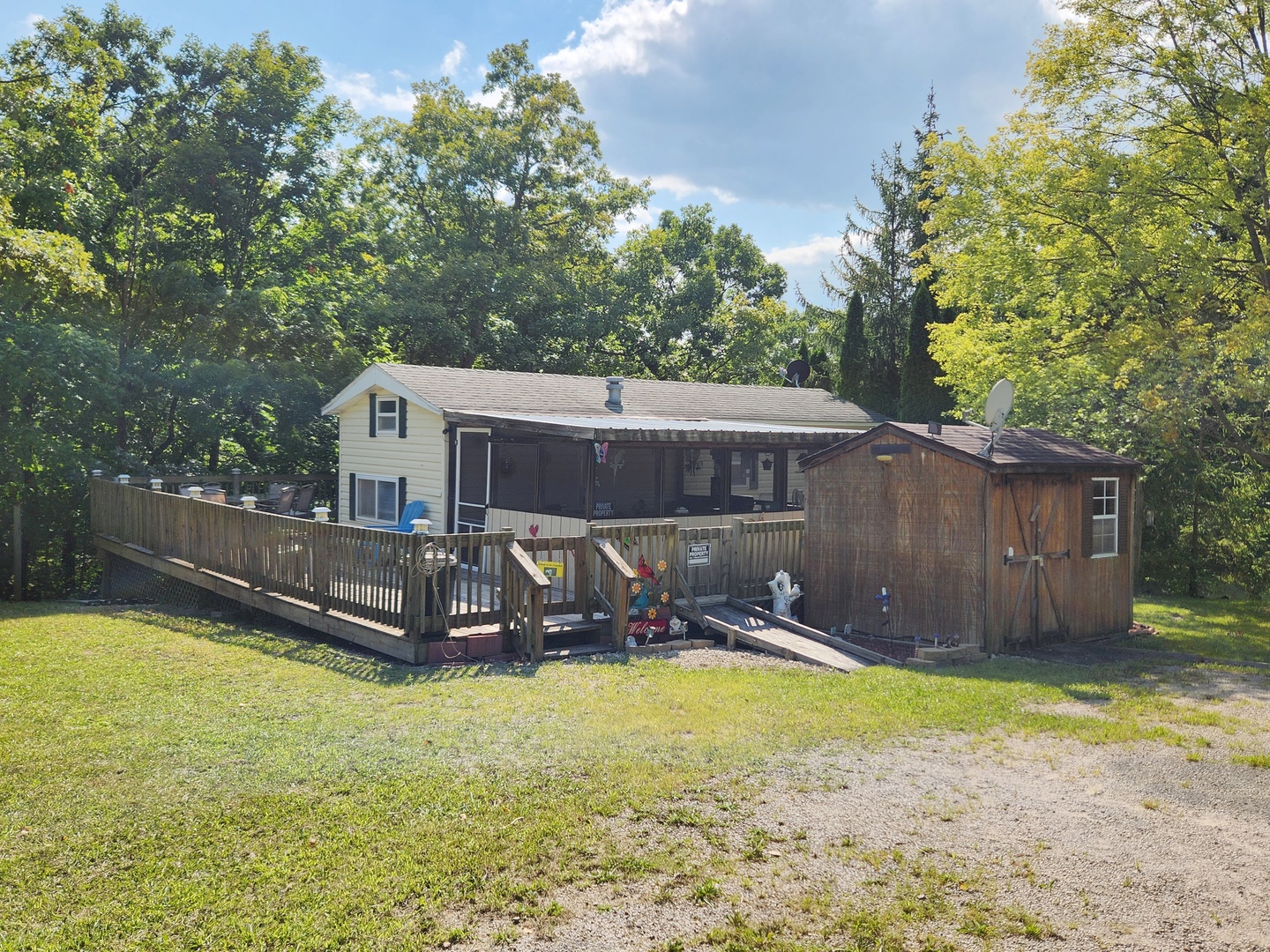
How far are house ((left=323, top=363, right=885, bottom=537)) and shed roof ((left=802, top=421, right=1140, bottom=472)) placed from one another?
11.1ft

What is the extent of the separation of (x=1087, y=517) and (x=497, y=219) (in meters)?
26.9

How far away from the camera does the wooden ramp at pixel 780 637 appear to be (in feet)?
34.4

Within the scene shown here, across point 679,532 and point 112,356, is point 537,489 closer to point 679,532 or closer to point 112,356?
point 679,532

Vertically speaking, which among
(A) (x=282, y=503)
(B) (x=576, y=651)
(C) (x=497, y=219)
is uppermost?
(C) (x=497, y=219)

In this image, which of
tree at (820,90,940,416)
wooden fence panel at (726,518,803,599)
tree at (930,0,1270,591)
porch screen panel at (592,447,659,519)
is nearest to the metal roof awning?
porch screen panel at (592,447,659,519)

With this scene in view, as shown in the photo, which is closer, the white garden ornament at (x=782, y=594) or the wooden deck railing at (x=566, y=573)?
the wooden deck railing at (x=566, y=573)

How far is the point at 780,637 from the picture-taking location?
37.2ft

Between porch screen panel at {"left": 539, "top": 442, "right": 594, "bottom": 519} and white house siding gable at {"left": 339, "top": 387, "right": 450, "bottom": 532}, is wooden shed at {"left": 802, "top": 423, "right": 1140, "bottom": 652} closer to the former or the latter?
white house siding gable at {"left": 339, "top": 387, "right": 450, "bottom": 532}

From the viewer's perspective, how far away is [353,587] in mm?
10352

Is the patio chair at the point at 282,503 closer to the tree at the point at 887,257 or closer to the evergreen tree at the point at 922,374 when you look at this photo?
the evergreen tree at the point at 922,374

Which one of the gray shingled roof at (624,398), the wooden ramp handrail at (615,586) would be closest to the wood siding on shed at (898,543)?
the wooden ramp handrail at (615,586)

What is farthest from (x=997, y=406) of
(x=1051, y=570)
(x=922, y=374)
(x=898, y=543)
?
(x=922, y=374)

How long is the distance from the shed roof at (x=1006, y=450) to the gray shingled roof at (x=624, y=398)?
22.8 ft

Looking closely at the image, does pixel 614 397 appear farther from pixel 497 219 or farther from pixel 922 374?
pixel 497 219
